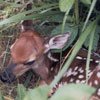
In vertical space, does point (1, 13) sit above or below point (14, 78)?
above

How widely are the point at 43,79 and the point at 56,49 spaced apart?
30 cm

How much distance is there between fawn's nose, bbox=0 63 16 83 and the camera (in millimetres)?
2395

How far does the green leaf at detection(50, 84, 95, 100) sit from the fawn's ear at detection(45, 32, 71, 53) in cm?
170

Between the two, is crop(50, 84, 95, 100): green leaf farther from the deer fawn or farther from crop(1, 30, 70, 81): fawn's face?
crop(1, 30, 70, 81): fawn's face

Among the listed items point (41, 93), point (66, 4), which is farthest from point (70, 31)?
point (41, 93)

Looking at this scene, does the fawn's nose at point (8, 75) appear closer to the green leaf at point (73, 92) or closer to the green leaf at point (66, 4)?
the green leaf at point (66, 4)

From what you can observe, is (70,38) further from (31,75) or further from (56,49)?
(31,75)

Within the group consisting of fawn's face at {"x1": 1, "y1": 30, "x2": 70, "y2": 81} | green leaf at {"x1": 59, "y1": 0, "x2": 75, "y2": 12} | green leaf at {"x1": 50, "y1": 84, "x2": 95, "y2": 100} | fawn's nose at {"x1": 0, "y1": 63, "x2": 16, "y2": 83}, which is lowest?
fawn's nose at {"x1": 0, "y1": 63, "x2": 16, "y2": 83}

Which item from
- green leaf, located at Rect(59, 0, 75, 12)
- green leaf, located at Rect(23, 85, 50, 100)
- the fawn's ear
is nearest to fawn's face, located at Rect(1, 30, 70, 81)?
the fawn's ear

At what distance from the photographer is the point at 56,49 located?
96.1 inches

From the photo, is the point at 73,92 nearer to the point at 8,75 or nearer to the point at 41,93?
the point at 41,93

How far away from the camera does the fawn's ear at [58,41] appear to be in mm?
2277

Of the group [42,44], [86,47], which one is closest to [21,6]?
[42,44]

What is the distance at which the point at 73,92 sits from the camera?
1.82ft
